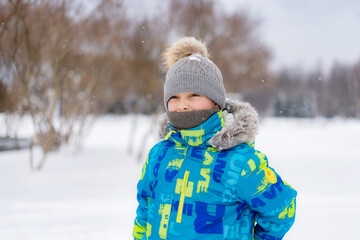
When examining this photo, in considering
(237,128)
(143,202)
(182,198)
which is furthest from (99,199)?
(237,128)

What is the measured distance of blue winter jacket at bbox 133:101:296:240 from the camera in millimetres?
1131

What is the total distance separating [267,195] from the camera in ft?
3.65

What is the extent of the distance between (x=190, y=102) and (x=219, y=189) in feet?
1.30

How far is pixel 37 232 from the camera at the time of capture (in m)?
3.42

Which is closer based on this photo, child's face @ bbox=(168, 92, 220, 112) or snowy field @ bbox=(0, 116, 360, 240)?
child's face @ bbox=(168, 92, 220, 112)

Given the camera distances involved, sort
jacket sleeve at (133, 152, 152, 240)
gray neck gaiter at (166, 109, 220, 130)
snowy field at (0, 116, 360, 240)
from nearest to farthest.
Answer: gray neck gaiter at (166, 109, 220, 130) → jacket sleeve at (133, 152, 152, 240) → snowy field at (0, 116, 360, 240)

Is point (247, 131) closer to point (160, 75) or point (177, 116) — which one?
point (177, 116)

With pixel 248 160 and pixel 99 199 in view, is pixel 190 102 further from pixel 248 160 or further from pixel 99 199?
pixel 99 199

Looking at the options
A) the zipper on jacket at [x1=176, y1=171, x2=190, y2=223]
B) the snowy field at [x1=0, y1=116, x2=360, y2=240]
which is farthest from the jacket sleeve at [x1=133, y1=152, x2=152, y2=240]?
the snowy field at [x1=0, y1=116, x2=360, y2=240]

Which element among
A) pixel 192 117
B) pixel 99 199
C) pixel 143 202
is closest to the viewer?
pixel 192 117

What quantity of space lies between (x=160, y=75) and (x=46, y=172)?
4.44 m

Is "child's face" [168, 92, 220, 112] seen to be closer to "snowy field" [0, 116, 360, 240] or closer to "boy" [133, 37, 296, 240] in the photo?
"boy" [133, 37, 296, 240]

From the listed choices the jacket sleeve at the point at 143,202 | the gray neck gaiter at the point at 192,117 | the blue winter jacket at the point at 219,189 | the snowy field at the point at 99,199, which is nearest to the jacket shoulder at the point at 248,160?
the blue winter jacket at the point at 219,189

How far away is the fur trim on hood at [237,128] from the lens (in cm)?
119
